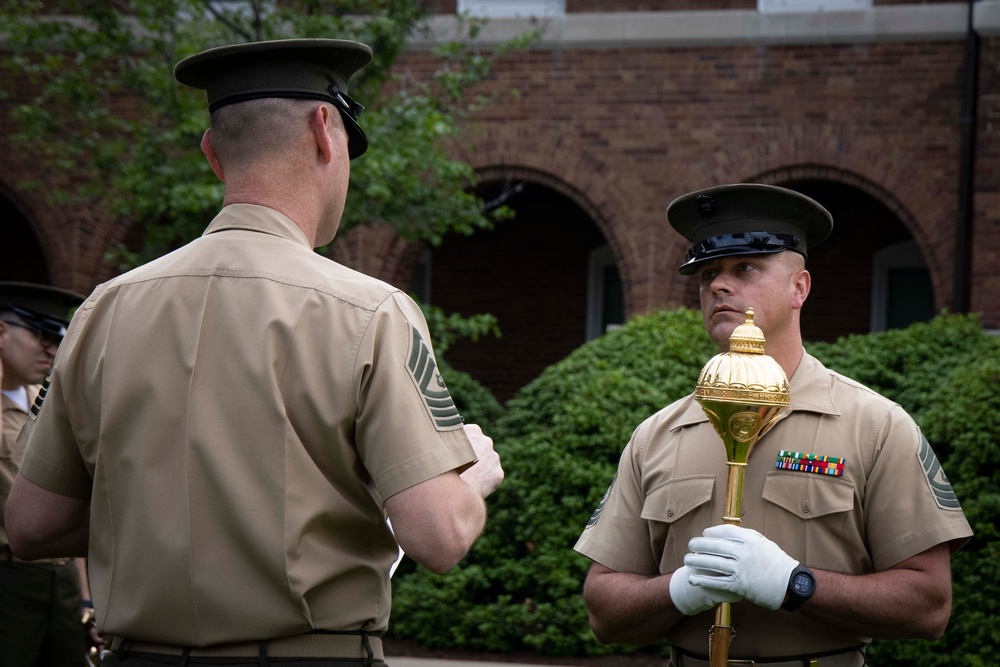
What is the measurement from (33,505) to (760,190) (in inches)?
75.3

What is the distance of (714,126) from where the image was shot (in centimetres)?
1067

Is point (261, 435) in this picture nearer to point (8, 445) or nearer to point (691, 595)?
point (691, 595)

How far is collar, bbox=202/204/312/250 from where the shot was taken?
7.25 feet

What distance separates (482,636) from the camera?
6.81 meters

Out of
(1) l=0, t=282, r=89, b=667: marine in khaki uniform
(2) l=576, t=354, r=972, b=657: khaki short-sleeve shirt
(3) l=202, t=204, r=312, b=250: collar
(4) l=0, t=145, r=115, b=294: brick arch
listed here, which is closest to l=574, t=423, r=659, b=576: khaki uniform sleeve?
(2) l=576, t=354, r=972, b=657: khaki short-sleeve shirt

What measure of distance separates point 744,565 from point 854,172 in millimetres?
8678

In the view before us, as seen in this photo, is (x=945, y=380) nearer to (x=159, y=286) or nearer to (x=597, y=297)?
(x=159, y=286)

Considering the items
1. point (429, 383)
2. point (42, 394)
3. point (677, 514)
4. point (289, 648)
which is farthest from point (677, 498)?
point (42, 394)

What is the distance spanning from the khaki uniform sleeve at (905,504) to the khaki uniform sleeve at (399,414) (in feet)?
3.79

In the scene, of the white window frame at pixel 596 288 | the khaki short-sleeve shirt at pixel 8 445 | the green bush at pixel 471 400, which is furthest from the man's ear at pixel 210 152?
the white window frame at pixel 596 288

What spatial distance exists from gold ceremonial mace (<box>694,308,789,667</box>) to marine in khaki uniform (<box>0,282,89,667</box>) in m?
3.09

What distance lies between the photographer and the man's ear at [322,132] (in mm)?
2221

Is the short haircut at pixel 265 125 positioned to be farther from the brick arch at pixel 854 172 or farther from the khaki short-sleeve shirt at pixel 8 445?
the brick arch at pixel 854 172

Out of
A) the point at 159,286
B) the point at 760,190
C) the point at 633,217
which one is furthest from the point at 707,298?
the point at 633,217
